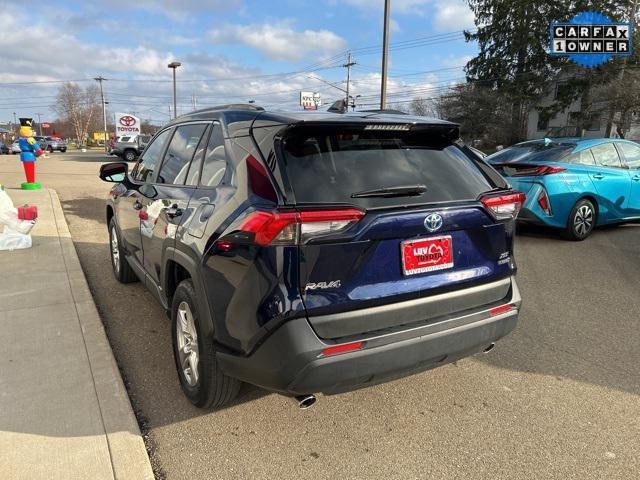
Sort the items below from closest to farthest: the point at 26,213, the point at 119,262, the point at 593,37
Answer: the point at 119,262
the point at 26,213
the point at 593,37

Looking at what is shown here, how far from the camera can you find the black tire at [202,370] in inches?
103

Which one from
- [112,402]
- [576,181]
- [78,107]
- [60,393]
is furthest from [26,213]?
[78,107]

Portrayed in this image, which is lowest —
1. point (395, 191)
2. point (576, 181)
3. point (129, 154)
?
point (129, 154)

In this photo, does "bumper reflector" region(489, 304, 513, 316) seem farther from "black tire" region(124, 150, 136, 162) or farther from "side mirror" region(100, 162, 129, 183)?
"black tire" region(124, 150, 136, 162)

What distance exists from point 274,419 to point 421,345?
3.32 ft

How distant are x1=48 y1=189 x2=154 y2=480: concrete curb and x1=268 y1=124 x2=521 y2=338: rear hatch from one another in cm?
116

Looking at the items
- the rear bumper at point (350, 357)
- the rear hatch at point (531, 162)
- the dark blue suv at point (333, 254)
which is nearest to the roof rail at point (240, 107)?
the dark blue suv at point (333, 254)

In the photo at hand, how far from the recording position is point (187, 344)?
293 centimetres

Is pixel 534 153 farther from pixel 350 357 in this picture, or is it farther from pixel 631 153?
pixel 350 357

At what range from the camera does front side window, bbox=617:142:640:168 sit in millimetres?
7656

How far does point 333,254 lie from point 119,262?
3.62m

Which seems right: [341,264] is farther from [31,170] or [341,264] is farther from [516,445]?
[31,170]

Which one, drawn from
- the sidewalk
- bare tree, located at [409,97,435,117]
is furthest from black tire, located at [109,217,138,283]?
bare tree, located at [409,97,435,117]

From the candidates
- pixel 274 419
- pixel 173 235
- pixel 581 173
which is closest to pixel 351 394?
pixel 274 419
